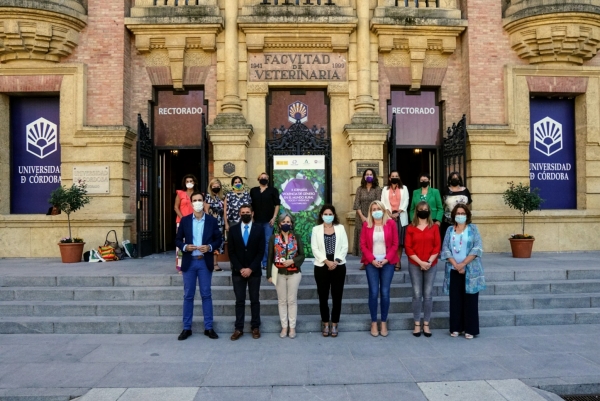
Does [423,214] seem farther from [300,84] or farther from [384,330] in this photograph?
[300,84]

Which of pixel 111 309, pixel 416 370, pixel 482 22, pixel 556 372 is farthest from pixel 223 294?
pixel 482 22

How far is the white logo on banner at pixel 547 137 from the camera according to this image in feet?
40.8

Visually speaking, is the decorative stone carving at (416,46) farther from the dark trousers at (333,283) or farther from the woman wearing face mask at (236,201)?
the dark trousers at (333,283)

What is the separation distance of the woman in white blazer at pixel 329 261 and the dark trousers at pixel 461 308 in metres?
1.70

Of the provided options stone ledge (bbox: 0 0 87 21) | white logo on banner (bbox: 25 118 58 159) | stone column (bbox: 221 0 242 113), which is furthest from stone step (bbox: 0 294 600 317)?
stone ledge (bbox: 0 0 87 21)

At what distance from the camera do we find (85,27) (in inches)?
461

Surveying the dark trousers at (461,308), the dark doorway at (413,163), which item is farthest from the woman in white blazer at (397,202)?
the dark doorway at (413,163)

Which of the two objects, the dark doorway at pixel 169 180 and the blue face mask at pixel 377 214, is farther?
the dark doorway at pixel 169 180

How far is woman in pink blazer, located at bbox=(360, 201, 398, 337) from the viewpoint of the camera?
670 centimetres

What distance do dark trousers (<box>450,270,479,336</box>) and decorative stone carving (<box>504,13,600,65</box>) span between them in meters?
8.15

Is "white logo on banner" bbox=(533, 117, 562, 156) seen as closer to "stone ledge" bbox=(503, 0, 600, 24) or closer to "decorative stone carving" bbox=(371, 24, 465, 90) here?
"stone ledge" bbox=(503, 0, 600, 24)

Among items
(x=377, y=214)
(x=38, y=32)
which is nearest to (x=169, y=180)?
(x=38, y=32)

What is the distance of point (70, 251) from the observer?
33.9 ft

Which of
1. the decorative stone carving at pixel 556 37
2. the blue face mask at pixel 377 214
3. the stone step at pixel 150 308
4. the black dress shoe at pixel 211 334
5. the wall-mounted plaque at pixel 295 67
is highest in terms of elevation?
the decorative stone carving at pixel 556 37
